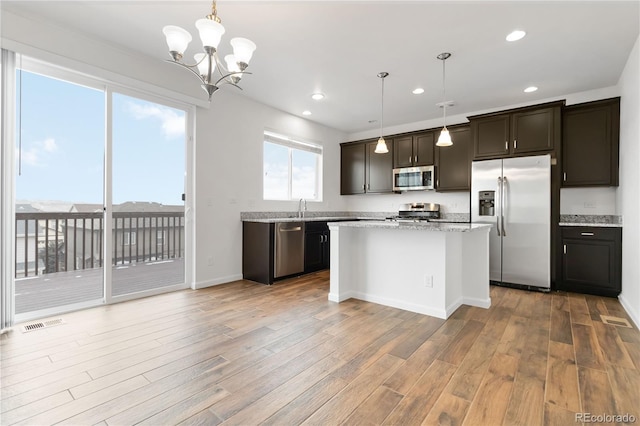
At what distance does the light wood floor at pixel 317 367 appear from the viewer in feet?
5.10

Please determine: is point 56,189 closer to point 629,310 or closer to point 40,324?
point 40,324

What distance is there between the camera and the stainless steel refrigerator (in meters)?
3.89

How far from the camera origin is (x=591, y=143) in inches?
154

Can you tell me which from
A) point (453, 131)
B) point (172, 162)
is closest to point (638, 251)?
point (453, 131)

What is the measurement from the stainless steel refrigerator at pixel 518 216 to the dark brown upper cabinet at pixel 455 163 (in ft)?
1.65

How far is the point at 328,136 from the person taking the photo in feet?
20.2

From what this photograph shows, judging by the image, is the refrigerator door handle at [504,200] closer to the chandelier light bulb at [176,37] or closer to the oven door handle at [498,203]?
the oven door handle at [498,203]

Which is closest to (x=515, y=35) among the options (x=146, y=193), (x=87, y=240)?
(x=146, y=193)

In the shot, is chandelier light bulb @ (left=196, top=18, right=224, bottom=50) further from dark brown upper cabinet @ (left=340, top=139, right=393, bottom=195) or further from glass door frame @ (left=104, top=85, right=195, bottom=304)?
dark brown upper cabinet @ (left=340, top=139, right=393, bottom=195)

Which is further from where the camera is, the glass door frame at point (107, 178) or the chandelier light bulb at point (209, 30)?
the glass door frame at point (107, 178)

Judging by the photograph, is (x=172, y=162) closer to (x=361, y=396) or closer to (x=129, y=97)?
(x=129, y=97)

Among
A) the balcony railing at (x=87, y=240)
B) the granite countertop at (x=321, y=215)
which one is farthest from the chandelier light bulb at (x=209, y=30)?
Result: the granite countertop at (x=321, y=215)

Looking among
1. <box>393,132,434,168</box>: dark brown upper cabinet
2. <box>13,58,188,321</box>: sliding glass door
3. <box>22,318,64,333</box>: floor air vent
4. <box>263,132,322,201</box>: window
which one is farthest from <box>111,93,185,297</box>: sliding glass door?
<box>393,132,434,168</box>: dark brown upper cabinet

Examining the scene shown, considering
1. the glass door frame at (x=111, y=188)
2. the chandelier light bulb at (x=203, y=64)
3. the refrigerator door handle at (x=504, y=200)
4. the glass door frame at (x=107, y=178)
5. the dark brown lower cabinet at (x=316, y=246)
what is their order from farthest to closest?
the dark brown lower cabinet at (x=316, y=246)
the refrigerator door handle at (x=504, y=200)
the glass door frame at (x=111, y=188)
the glass door frame at (x=107, y=178)
the chandelier light bulb at (x=203, y=64)
